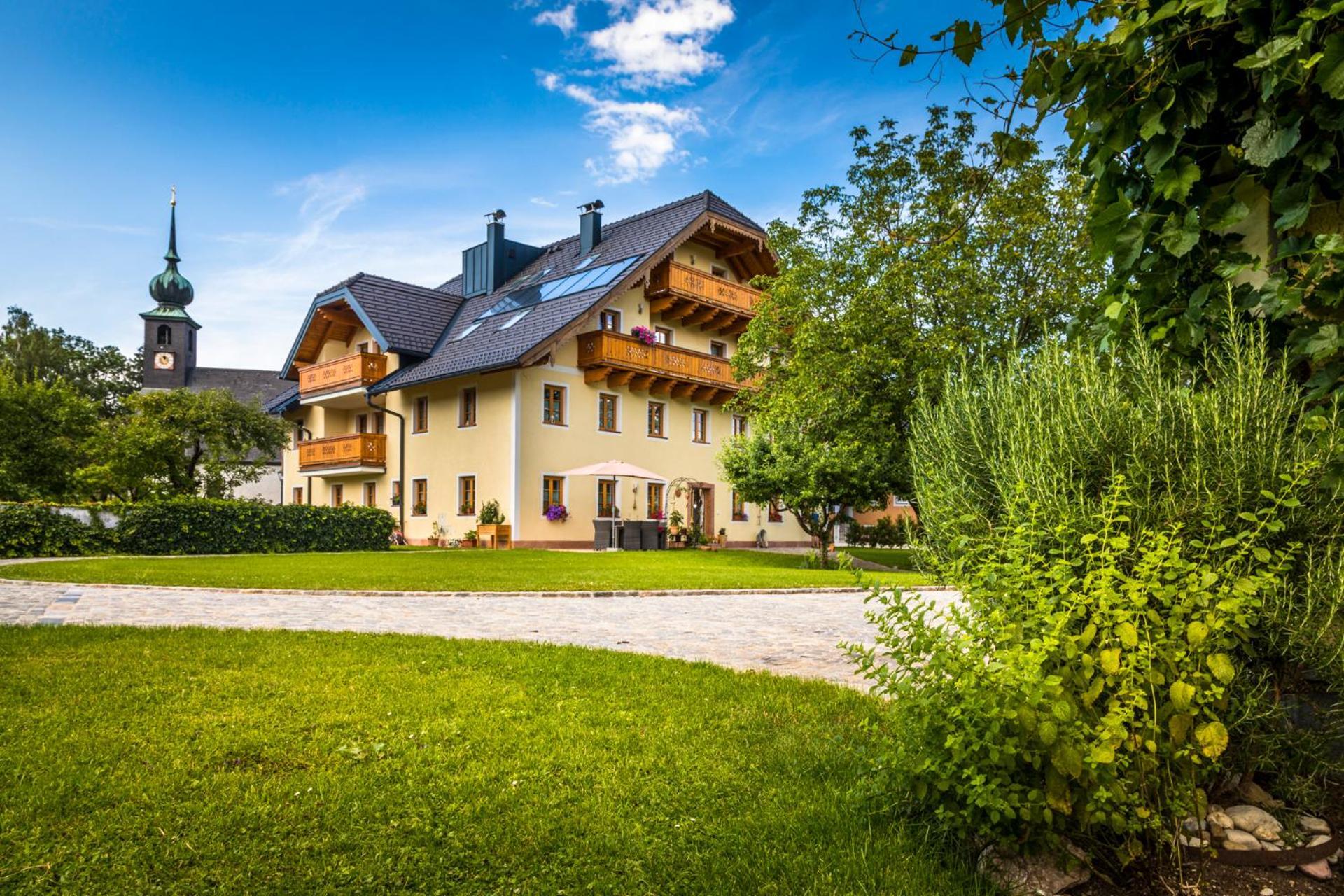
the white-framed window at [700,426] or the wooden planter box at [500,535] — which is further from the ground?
the white-framed window at [700,426]

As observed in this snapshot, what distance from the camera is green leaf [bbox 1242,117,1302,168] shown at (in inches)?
119

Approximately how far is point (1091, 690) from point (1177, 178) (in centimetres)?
198

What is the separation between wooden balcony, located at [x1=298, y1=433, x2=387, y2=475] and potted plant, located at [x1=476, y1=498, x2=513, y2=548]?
607cm

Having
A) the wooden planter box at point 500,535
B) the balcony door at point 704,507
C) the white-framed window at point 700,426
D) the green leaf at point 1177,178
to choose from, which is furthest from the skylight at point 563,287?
the green leaf at point 1177,178

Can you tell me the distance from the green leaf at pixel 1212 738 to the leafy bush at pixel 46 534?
878 inches

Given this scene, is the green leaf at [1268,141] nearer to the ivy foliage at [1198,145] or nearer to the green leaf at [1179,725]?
the ivy foliage at [1198,145]

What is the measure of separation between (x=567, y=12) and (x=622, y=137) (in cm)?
524

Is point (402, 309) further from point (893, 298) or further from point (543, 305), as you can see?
point (893, 298)

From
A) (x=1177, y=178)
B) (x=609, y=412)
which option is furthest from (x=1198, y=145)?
(x=609, y=412)

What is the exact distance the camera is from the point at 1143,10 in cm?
319

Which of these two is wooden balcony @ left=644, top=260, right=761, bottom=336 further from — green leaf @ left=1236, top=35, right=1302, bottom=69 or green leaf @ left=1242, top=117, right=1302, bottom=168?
green leaf @ left=1236, top=35, right=1302, bottom=69

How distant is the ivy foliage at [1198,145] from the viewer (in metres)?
3.02

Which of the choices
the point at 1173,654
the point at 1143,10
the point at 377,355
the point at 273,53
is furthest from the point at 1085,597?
the point at 377,355

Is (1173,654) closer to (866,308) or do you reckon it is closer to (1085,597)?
(1085,597)
